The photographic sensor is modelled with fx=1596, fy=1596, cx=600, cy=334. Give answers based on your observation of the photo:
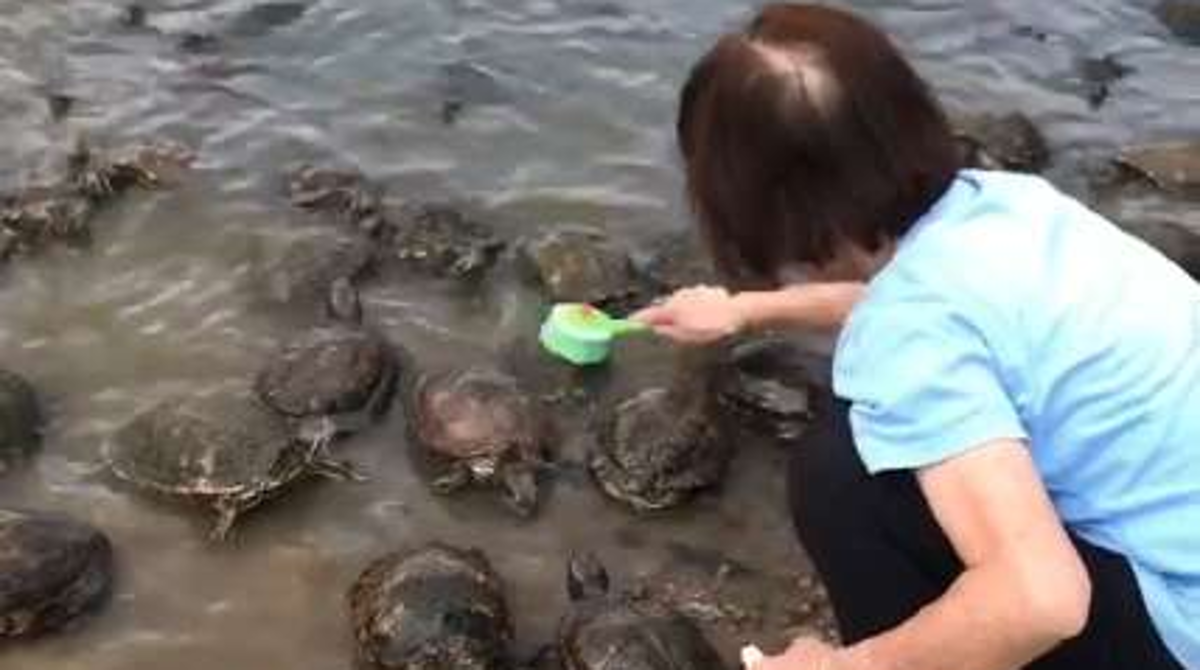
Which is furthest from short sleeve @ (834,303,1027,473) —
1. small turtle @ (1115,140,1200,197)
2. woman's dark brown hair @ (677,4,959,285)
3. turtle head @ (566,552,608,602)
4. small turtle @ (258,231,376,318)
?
small turtle @ (1115,140,1200,197)

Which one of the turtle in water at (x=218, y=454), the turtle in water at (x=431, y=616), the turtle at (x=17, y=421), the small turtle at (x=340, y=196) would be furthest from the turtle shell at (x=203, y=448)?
the small turtle at (x=340, y=196)

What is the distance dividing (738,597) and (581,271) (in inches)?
60.5

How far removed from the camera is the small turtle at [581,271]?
17.6ft

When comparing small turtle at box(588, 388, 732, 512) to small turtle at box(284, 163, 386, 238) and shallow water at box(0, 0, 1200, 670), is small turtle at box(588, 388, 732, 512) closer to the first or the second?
shallow water at box(0, 0, 1200, 670)

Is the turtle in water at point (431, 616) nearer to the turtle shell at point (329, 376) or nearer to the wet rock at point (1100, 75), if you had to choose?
the turtle shell at point (329, 376)

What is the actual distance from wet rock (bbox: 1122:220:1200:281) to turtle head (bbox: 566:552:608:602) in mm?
2433

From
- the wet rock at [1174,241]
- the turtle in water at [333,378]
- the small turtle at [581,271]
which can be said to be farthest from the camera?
the wet rock at [1174,241]

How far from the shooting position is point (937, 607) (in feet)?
8.41

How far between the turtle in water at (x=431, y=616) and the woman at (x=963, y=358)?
130cm

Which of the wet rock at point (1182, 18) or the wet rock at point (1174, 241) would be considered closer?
the wet rock at point (1174, 241)

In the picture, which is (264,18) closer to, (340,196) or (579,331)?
(340,196)

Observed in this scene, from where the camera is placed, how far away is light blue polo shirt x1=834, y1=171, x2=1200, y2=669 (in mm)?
2451

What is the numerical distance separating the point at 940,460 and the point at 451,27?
515 cm

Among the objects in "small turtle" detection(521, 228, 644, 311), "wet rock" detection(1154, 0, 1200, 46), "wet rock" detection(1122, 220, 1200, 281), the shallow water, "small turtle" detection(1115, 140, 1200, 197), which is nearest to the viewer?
the shallow water
